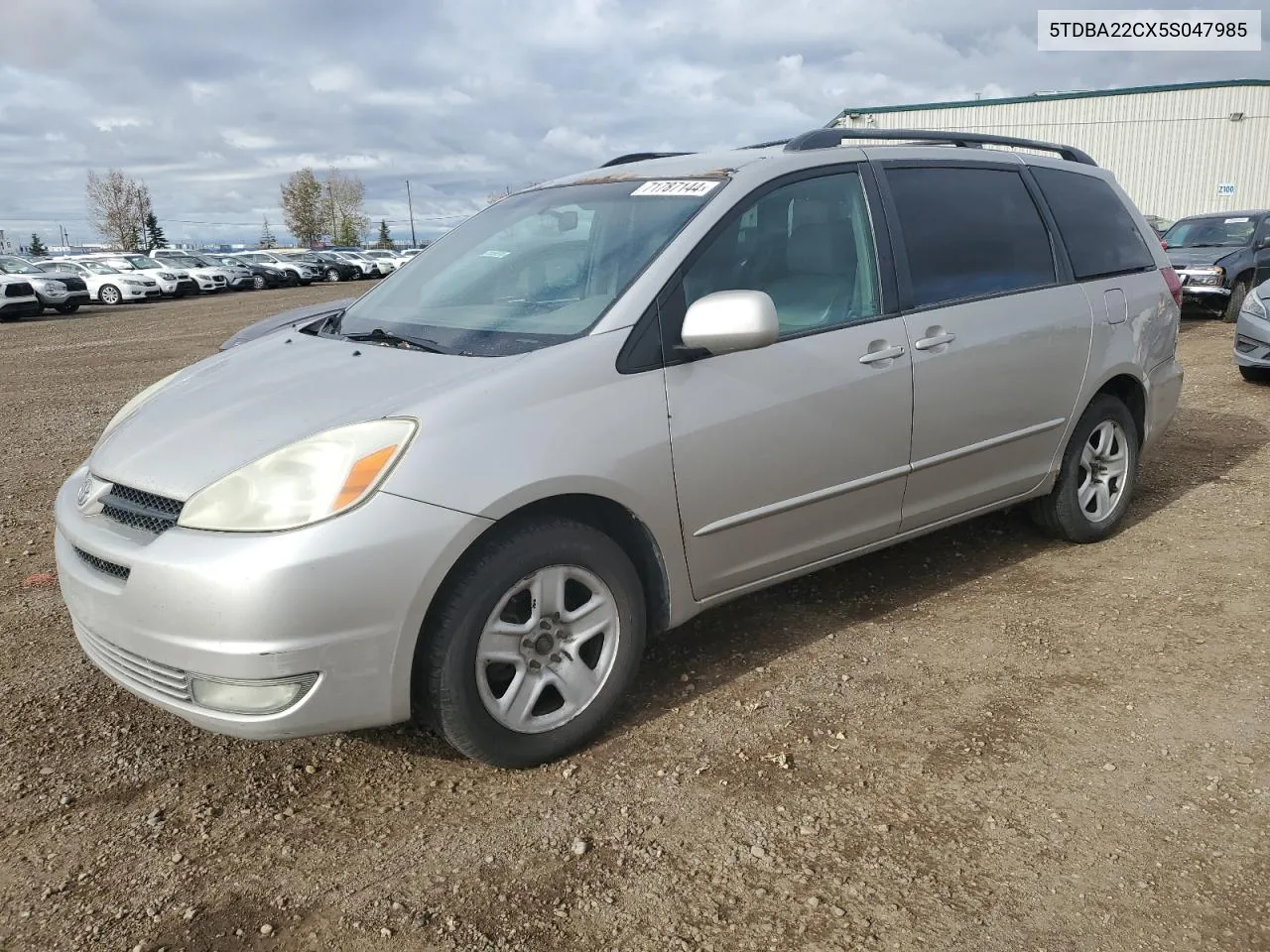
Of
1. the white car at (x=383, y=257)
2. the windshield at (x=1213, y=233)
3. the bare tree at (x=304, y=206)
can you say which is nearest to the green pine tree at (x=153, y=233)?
the bare tree at (x=304, y=206)

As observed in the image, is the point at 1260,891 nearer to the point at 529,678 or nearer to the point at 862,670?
the point at 862,670

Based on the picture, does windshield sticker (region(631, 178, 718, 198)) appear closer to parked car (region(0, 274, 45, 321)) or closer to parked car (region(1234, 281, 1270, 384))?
parked car (region(1234, 281, 1270, 384))

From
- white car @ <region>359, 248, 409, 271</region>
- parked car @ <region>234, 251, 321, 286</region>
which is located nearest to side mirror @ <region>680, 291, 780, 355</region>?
parked car @ <region>234, 251, 321, 286</region>

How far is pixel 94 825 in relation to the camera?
279cm

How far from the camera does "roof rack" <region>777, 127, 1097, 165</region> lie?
3.81 meters

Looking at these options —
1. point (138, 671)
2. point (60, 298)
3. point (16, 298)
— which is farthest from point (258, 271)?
point (138, 671)

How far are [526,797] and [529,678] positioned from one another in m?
0.33

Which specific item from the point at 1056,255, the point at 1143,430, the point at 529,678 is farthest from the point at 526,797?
the point at 1143,430

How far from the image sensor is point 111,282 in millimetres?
29531

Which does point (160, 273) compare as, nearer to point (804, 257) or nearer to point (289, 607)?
point (804, 257)

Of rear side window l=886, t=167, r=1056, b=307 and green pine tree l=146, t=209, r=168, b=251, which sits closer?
rear side window l=886, t=167, r=1056, b=307

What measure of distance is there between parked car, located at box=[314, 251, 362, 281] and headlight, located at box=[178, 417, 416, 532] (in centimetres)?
4333

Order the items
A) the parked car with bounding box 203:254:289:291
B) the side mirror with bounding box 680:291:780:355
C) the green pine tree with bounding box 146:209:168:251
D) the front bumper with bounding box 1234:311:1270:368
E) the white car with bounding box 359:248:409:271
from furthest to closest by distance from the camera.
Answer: the green pine tree with bounding box 146:209:168:251 < the white car with bounding box 359:248:409:271 < the parked car with bounding box 203:254:289:291 < the front bumper with bounding box 1234:311:1270:368 < the side mirror with bounding box 680:291:780:355

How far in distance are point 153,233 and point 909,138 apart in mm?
100374
